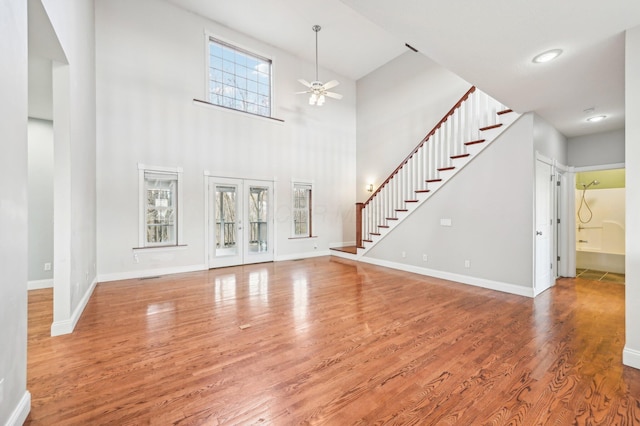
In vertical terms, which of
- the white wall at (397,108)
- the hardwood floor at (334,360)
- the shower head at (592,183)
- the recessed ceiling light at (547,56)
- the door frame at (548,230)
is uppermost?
the white wall at (397,108)

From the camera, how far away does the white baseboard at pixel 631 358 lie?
2.39m

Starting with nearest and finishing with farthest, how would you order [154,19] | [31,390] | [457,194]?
[31,390] → [457,194] → [154,19]

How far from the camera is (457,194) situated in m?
5.20

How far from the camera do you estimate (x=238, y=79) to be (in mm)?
7047


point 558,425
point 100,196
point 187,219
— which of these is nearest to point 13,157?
point 558,425

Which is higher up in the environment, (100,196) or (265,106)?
(265,106)

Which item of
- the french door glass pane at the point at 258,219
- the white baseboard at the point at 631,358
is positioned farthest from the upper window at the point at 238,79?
the white baseboard at the point at 631,358

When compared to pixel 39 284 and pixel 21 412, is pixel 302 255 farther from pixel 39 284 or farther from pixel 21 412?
pixel 21 412

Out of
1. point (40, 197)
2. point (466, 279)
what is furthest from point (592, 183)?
point (40, 197)

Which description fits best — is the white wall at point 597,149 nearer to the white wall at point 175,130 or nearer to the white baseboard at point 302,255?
the white wall at point 175,130

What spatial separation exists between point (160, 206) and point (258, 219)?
221cm

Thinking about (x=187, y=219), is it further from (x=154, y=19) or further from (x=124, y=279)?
(x=154, y=19)

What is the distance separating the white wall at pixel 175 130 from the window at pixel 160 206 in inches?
5.5

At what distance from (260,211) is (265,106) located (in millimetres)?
2753
